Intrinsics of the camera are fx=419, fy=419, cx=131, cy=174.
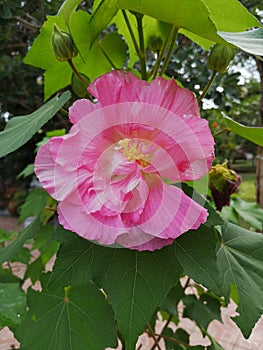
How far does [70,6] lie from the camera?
1.13 ft

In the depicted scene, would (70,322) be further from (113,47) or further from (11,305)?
(113,47)

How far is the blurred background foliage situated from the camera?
93 cm

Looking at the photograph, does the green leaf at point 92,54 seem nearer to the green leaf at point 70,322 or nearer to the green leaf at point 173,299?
the green leaf at point 70,322

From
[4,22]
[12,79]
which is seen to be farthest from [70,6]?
[12,79]

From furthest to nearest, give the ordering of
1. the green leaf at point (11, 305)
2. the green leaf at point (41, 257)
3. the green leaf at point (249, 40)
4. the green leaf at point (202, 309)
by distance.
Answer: the green leaf at point (41, 257) < the green leaf at point (202, 309) < the green leaf at point (11, 305) < the green leaf at point (249, 40)

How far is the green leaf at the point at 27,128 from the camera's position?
377mm

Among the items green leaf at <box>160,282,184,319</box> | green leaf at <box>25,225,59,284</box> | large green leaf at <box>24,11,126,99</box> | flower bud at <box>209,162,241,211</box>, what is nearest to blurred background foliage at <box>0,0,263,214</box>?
flower bud at <box>209,162,241,211</box>

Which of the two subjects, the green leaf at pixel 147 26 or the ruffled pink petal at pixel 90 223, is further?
the green leaf at pixel 147 26

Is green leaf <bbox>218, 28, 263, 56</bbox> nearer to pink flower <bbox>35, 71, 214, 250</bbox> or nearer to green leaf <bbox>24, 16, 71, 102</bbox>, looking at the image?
pink flower <bbox>35, 71, 214, 250</bbox>

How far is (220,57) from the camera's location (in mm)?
408

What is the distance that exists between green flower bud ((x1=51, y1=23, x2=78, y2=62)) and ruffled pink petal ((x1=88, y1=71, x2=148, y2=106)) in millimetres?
76

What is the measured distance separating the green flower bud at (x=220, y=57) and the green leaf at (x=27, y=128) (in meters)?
0.15

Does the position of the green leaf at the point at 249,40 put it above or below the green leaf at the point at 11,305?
above

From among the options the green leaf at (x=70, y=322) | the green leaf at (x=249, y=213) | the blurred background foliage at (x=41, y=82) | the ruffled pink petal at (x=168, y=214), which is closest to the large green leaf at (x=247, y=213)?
the green leaf at (x=249, y=213)
